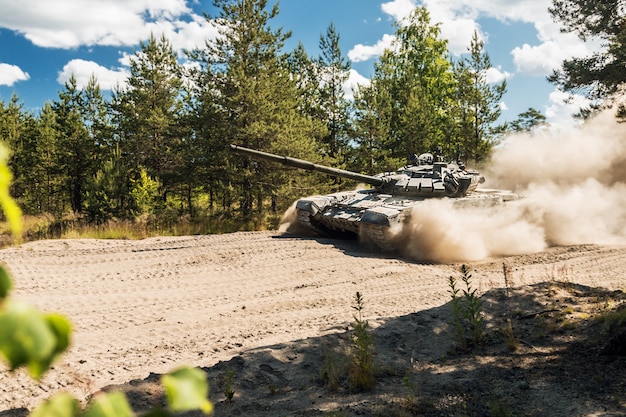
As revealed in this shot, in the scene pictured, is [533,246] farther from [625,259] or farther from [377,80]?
[377,80]

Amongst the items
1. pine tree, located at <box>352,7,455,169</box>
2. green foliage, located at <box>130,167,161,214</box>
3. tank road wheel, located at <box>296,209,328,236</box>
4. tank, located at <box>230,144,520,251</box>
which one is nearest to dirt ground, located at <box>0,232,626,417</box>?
tank, located at <box>230,144,520,251</box>

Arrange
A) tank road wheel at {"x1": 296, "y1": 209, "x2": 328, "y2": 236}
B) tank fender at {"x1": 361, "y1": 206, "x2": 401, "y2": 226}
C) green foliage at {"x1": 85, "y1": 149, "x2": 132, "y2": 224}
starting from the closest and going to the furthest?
tank fender at {"x1": 361, "y1": 206, "x2": 401, "y2": 226}
tank road wheel at {"x1": 296, "y1": 209, "x2": 328, "y2": 236}
green foliage at {"x1": 85, "y1": 149, "x2": 132, "y2": 224}

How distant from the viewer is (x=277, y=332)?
725 cm

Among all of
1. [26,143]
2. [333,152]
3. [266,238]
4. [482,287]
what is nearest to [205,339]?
[482,287]

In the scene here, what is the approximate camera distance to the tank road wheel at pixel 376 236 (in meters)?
12.5

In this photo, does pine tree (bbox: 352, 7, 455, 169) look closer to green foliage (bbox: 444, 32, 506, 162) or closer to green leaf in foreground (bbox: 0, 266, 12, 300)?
green foliage (bbox: 444, 32, 506, 162)

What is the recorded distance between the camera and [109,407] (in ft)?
2.18

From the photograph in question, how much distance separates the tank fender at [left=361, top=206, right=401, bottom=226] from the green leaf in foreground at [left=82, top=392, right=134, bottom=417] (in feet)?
38.6

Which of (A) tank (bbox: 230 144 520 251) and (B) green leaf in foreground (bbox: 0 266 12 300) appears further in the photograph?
(A) tank (bbox: 230 144 520 251)

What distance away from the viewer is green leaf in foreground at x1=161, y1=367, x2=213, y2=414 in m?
0.68

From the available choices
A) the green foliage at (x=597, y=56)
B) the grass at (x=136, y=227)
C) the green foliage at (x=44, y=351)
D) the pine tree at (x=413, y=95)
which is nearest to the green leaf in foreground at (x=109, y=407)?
the green foliage at (x=44, y=351)

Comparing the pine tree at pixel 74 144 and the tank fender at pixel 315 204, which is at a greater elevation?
the pine tree at pixel 74 144

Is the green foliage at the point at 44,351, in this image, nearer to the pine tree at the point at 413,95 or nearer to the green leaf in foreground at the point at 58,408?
the green leaf in foreground at the point at 58,408

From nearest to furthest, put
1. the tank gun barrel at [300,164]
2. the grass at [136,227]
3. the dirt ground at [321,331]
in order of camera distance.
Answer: the dirt ground at [321,331], the tank gun barrel at [300,164], the grass at [136,227]
